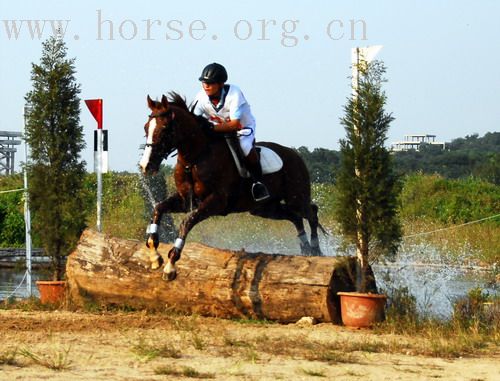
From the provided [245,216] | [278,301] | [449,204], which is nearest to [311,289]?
[278,301]

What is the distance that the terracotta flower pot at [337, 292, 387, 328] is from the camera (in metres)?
8.81

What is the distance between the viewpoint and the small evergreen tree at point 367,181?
907 centimetres

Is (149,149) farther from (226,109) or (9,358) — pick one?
(9,358)

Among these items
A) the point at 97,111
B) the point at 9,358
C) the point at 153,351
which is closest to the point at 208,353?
the point at 153,351

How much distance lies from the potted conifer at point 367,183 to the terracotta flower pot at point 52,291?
3580 mm

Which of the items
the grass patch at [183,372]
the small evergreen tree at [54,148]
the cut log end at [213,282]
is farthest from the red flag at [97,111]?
the grass patch at [183,372]

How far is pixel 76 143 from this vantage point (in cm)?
1120

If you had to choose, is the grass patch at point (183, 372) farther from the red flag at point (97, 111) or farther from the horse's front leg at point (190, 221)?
the red flag at point (97, 111)

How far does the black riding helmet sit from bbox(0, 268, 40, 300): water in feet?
16.1

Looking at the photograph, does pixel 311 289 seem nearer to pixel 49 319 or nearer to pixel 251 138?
pixel 251 138

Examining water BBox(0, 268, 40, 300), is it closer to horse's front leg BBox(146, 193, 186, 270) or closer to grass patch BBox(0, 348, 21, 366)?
horse's front leg BBox(146, 193, 186, 270)

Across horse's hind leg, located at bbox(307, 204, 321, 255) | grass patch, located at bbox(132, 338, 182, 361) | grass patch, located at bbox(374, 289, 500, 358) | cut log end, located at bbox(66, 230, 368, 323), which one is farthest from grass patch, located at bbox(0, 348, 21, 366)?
horse's hind leg, located at bbox(307, 204, 321, 255)

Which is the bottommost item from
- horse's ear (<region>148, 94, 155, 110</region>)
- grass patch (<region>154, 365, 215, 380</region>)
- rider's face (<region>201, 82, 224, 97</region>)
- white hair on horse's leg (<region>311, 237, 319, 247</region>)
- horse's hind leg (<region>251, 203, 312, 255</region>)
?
grass patch (<region>154, 365, 215, 380</region>)

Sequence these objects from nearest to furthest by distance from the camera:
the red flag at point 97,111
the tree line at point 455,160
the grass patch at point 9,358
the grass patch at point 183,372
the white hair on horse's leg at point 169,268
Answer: the grass patch at point 183,372, the grass patch at point 9,358, the white hair on horse's leg at point 169,268, the red flag at point 97,111, the tree line at point 455,160
